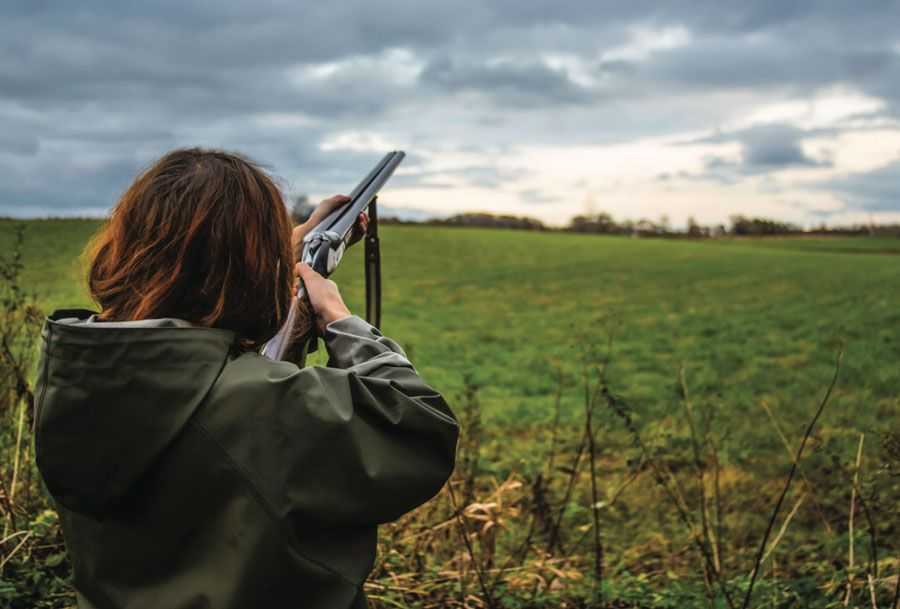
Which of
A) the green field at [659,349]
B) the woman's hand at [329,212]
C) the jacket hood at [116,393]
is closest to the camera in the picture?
the jacket hood at [116,393]

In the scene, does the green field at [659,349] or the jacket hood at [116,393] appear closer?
the jacket hood at [116,393]

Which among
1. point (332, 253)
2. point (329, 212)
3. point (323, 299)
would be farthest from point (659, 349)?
point (323, 299)

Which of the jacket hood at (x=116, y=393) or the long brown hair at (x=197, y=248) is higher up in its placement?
the long brown hair at (x=197, y=248)

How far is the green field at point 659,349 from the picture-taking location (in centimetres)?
823

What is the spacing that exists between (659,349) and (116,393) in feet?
61.4

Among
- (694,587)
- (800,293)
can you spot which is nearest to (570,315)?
(800,293)

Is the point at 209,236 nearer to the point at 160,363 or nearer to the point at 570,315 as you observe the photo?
the point at 160,363

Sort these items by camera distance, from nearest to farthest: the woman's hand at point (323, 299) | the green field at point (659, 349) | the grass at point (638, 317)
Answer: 1. the woman's hand at point (323, 299)
2. the green field at point (659, 349)
3. the grass at point (638, 317)

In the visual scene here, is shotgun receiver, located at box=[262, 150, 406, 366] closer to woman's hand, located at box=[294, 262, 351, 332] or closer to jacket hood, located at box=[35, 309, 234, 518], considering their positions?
woman's hand, located at box=[294, 262, 351, 332]

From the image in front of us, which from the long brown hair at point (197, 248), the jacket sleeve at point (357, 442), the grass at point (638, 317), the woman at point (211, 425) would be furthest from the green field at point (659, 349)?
the jacket sleeve at point (357, 442)

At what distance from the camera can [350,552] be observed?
205 centimetres

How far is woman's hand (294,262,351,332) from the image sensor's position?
2379 mm

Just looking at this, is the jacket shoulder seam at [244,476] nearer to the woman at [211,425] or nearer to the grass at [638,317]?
the woman at [211,425]

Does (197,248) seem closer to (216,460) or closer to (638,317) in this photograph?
(216,460)
